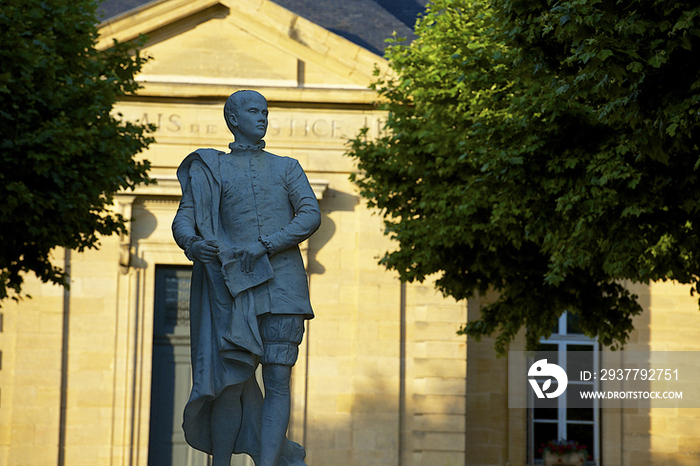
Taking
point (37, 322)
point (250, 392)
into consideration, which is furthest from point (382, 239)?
point (250, 392)

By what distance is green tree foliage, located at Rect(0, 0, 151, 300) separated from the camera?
11.4 m

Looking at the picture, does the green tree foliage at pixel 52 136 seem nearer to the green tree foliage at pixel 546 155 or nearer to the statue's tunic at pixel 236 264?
the green tree foliage at pixel 546 155

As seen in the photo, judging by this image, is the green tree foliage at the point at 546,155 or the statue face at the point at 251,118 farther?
the green tree foliage at the point at 546,155

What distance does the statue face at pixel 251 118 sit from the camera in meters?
6.11

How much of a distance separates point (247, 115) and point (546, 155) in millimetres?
6166

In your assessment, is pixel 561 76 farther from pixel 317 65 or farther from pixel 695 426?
pixel 695 426

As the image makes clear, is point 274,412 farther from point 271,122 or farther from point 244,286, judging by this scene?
point 271,122

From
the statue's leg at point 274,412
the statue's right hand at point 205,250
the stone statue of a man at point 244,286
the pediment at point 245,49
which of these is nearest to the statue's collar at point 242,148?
the stone statue of a man at point 244,286

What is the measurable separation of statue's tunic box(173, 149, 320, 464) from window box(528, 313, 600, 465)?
45.2ft

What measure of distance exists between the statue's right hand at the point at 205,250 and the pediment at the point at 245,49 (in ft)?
40.5

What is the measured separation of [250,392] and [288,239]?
95 cm

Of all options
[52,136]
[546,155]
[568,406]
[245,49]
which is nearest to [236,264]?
[52,136]

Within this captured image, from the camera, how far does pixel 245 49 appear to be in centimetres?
1809

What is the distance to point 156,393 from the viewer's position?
57.8 ft
